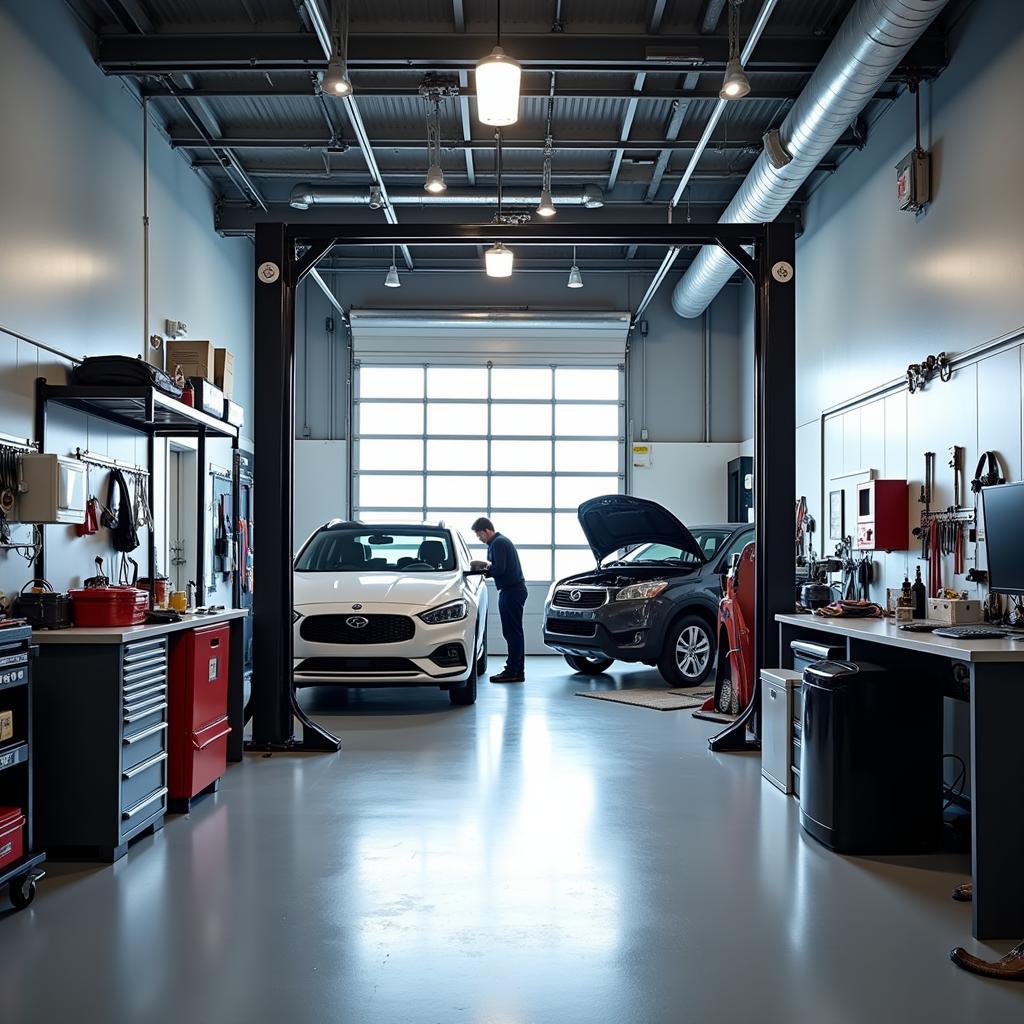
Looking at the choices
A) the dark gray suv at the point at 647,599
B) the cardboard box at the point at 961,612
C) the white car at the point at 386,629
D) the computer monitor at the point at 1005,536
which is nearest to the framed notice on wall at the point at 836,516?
the dark gray suv at the point at 647,599

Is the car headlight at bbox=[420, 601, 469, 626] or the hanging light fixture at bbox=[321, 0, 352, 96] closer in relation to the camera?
the hanging light fixture at bbox=[321, 0, 352, 96]

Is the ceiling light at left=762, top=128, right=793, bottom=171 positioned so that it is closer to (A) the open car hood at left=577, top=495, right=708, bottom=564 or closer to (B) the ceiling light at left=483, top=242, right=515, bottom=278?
(B) the ceiling light at left=483, top=242, right=515, bottom=278

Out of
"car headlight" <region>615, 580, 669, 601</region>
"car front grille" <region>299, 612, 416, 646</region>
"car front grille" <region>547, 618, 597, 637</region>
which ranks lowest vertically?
"car front grille" <region>547, 618, 597, 637</region>

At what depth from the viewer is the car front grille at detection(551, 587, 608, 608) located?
30.4ft

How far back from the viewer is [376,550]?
8781 mm

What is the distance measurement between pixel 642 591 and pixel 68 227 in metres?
5.41

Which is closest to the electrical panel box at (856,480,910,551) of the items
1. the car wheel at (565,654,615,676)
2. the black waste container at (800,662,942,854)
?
the black waste container at (800,662,942,854)

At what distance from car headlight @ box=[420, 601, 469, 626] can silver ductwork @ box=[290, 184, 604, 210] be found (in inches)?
176

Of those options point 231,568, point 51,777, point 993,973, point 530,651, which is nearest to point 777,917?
point 993,973

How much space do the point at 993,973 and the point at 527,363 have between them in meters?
10.8

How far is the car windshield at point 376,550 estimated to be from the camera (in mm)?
8328

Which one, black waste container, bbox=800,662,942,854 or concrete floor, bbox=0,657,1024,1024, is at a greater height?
black waste container, bbox=800,662,942,854

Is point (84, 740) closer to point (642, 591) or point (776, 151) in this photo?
point (642, 591)

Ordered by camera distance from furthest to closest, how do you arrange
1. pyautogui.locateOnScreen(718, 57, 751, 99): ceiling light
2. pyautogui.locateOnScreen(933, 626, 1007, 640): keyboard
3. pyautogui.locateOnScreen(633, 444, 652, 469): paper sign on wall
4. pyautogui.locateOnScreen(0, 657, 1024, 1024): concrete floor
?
pyautogui.locateOnScreen(633, 444, 652, 469): paper sign on wall → pyautogui.locateOnScreen(718, 57, 751, 99): ceiling light → pyautogui.locateOnScreen(933, 626, 1007, 640): keyboard → pyautogui.locateOnScreen(0, 657, 1024, 1024): concrete floor
